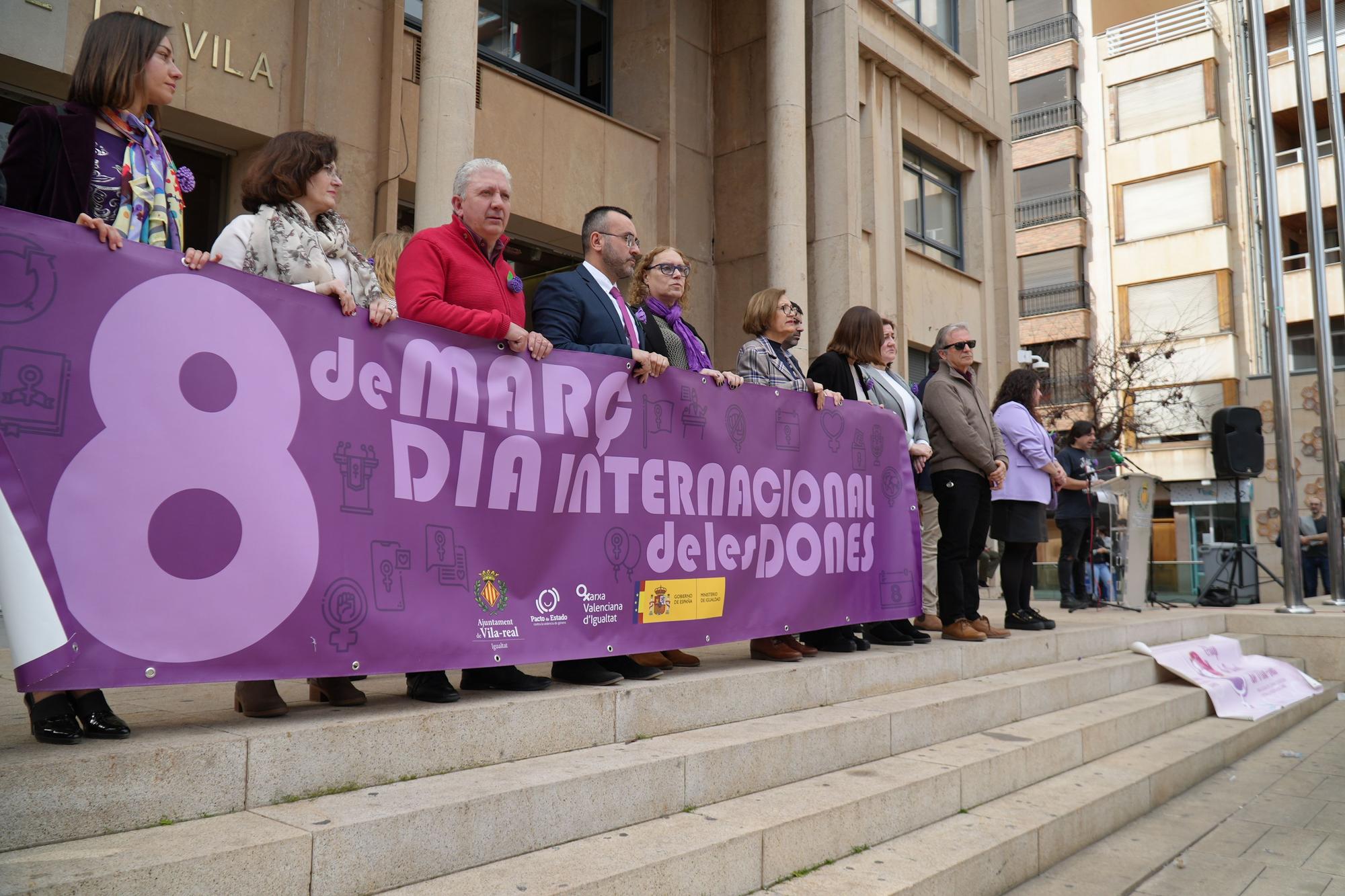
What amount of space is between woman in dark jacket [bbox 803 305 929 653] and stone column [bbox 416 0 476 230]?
3.71 m

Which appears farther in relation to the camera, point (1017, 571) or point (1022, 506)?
point (1017, 571)

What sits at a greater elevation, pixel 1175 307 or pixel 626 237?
pixel 1175 307

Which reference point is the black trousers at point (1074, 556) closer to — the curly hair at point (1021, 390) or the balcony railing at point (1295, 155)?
the curly hair at point (1021, 390)

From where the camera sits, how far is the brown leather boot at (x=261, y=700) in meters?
3.06

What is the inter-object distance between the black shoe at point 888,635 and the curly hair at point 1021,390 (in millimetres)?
2779

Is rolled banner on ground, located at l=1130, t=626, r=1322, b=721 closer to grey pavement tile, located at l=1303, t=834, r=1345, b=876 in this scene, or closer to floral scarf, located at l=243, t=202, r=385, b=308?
grey pavement tile, located at l=1303, t=834, r=1345, b=876

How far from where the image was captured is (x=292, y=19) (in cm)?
905

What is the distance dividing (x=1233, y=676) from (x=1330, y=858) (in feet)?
12.9

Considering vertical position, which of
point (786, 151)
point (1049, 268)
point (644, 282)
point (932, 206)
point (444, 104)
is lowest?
point (644, 282)

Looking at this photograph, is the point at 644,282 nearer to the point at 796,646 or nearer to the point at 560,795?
the point at 796,646

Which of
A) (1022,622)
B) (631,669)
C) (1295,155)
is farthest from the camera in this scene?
(1295,155)

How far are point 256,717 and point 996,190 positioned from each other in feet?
60.6

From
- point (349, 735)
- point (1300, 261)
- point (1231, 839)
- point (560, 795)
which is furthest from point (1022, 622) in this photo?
point (1300, 261)

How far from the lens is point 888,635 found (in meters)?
6.18
